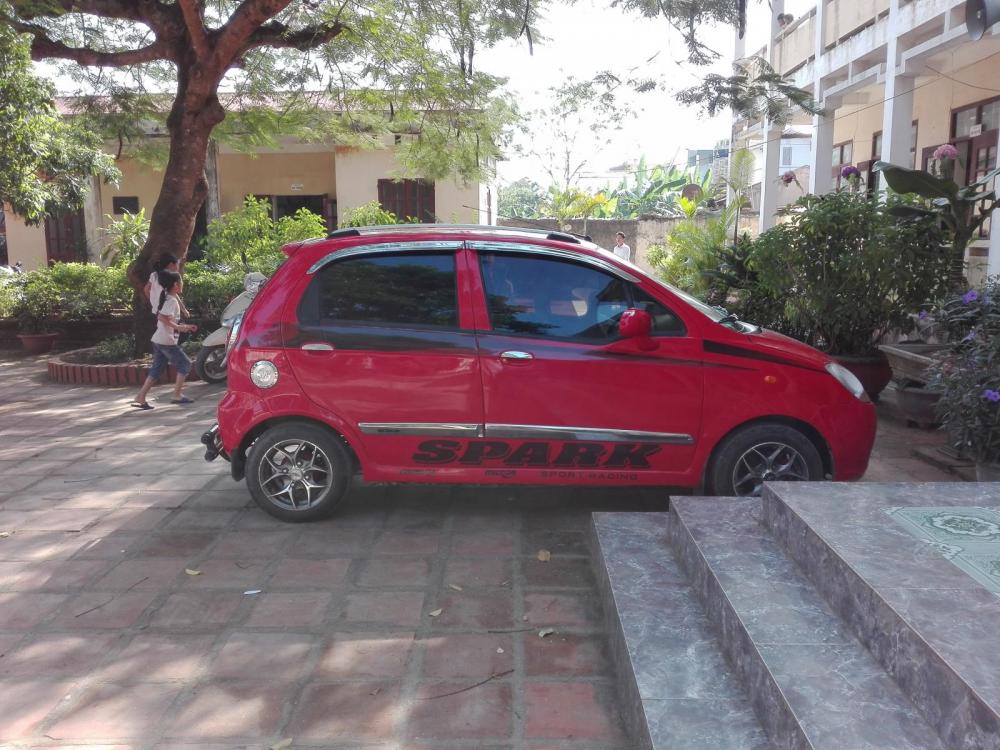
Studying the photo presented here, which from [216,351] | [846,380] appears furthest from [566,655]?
[216,351]

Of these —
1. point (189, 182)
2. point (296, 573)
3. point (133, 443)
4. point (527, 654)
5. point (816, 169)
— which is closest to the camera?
point (527, 654)

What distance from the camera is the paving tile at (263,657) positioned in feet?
11.9

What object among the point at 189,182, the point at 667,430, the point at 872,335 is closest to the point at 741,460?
the point at 667,430

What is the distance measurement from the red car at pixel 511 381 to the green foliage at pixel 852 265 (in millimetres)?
3669

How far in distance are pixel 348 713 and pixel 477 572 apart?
139 centimetres

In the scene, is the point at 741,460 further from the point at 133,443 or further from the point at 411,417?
the point at 133,443

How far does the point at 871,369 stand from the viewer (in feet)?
28.6

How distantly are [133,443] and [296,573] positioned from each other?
360 cm

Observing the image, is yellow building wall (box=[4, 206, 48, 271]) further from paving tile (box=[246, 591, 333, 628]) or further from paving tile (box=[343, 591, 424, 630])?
paving tile (box=[343, 591, 424, 630])

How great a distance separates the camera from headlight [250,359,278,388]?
5133mm

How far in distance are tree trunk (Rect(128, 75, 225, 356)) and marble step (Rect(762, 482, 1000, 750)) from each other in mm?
8876

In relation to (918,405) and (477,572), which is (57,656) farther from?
(918,405)

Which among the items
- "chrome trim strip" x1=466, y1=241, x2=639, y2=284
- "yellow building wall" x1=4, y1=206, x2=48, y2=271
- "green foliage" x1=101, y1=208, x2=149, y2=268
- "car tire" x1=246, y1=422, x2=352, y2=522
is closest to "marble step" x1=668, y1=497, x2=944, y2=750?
"chrome trim strip" x1=466, y1=241, x2=639, y2=284

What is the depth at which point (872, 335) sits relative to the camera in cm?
919
